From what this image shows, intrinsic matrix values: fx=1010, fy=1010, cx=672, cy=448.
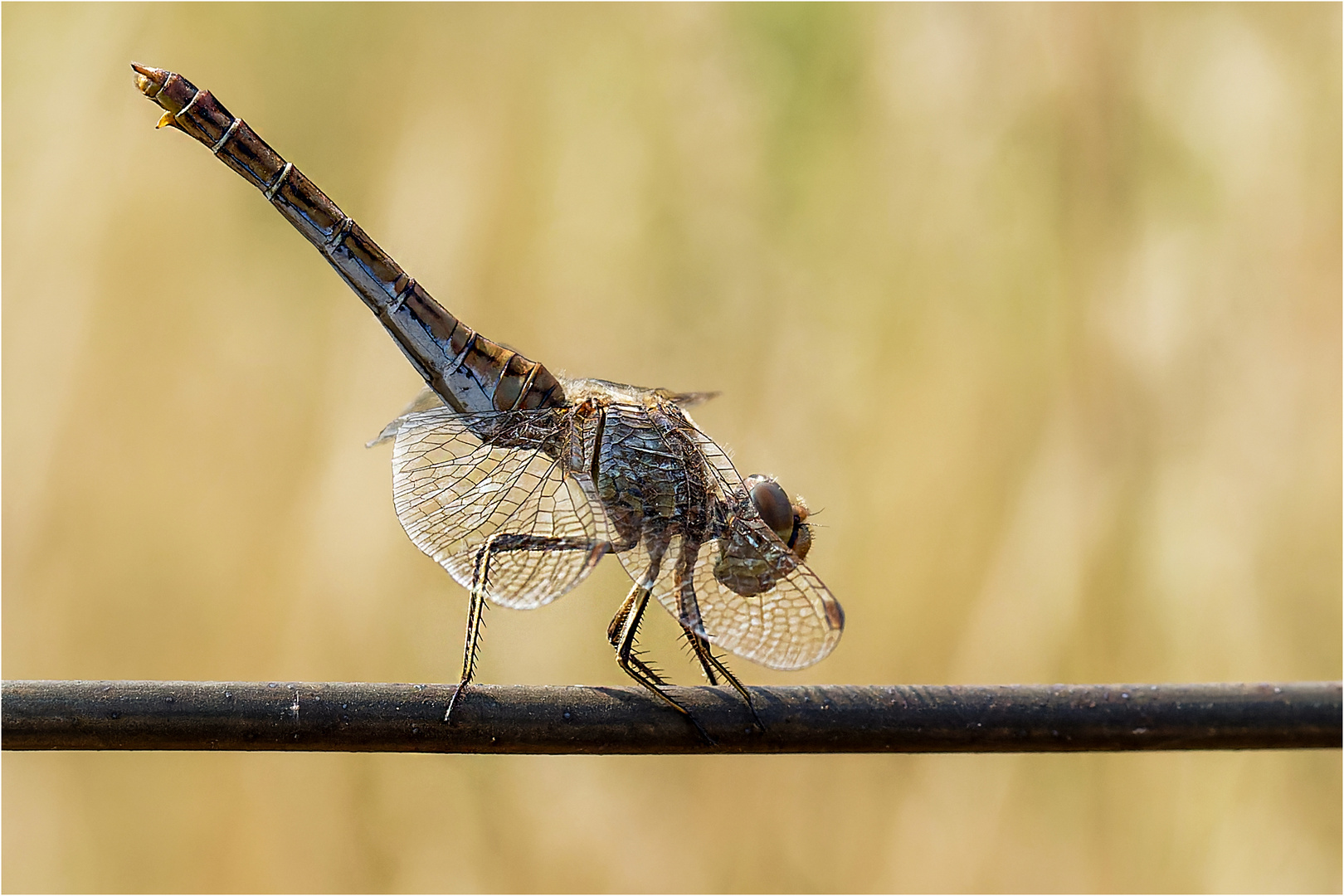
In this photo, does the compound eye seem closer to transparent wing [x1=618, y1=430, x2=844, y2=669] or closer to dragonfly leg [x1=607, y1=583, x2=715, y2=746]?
transparent wing [x1=618, y1=430, x2=844, y2=669]

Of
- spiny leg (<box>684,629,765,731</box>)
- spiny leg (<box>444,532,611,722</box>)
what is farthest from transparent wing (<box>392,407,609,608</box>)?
spiny leg (<box>684,629,765,731</box>)

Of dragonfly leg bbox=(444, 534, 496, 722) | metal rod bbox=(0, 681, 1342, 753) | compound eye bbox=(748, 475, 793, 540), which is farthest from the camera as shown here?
compound eye bbox=(748, 475, 793, 540)

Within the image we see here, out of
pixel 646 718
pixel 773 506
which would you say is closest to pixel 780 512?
pixel 773 506

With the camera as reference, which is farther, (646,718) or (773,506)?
(773,506)

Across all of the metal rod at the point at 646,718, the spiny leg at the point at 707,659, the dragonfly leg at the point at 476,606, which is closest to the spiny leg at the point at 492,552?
the dragonfly leg at the point at 476,606

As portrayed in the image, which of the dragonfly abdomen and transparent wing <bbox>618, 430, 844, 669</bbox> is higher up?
the dragonfly abdomen

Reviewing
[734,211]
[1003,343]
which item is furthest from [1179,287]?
[734,211]

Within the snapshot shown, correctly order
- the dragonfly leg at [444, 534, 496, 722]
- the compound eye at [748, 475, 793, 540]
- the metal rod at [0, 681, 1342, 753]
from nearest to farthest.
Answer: the metal rod at [0, 681, 1342, 753], the dragonfly leg at [444, 534, 496, 722], the compound eye at [748, 475, 793, 540]

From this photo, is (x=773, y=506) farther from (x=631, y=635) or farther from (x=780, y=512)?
(x=631, y=635)
